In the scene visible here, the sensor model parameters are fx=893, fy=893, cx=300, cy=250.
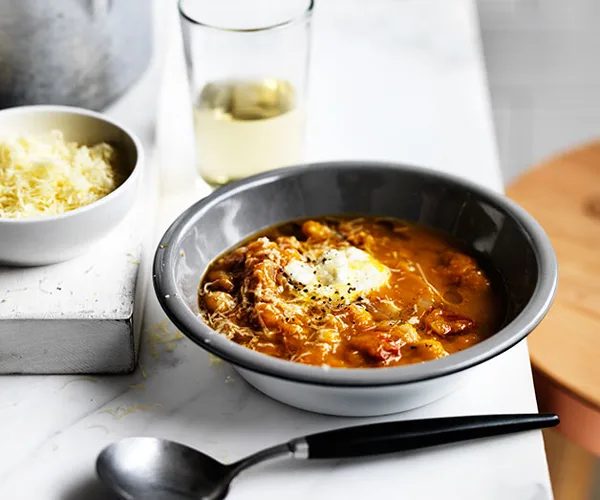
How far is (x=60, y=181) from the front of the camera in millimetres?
1349

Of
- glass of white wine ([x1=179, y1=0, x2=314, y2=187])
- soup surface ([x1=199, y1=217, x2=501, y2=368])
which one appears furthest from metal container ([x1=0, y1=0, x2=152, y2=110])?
soup surface ([x1=199, y1=217, x2=501, y2=368])

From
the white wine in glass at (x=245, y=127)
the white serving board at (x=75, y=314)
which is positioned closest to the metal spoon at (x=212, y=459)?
the white serving board at (x=75, y=314)

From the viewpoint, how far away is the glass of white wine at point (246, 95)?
5.18ft

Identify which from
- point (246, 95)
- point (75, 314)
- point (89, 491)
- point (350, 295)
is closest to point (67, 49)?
point (246, 95)

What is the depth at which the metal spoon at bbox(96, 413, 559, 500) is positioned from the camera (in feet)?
3.41

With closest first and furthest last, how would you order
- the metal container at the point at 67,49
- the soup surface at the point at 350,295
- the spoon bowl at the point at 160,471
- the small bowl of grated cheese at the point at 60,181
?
the spoon bowl at the point at 160,471
the soup surface at the point at 350,295
the small bowl of grated cheese at the point at 60,181
the metal container at the point at 67,49

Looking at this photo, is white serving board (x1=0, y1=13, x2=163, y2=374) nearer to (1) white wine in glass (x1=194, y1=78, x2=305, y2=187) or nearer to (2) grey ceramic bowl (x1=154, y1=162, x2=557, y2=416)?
(2) grey ceramic bowl (x1=154, y1=162, x2=557, y2=416)

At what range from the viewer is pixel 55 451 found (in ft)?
Result: 3.73

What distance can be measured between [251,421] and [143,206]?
48cm

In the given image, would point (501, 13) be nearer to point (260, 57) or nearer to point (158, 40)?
point (158, 40)

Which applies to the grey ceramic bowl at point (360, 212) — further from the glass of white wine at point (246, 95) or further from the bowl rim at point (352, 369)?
the glass of white wine at point (246, 95)

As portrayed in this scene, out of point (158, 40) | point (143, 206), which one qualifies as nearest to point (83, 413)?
point (143, 206)

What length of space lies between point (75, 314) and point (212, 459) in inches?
12.0

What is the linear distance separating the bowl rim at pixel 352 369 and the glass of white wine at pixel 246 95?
0.85ft
